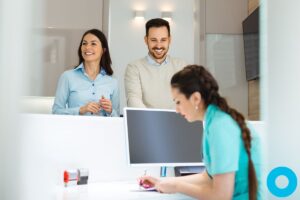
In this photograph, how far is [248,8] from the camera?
14.5ft

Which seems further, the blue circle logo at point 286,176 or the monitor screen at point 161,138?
the monitor screen at point 161,138

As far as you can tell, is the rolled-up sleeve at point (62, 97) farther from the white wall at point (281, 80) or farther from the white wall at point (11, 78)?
the white wall at point (11, 78)

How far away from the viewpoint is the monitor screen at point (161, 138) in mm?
1760

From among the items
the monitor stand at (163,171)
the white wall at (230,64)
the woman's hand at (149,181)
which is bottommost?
the monitor stand at (163,171)

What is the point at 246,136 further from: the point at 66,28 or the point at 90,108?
the point at 66,28

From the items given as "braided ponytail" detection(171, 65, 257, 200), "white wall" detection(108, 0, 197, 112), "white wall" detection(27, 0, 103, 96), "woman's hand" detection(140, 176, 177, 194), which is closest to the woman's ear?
"braided ponytail" detection(171, 65, 257, 200)

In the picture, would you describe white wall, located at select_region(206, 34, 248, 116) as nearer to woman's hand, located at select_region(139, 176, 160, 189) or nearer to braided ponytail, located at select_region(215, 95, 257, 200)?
woman's hand, located at select_region(139, 176, 160, 189)

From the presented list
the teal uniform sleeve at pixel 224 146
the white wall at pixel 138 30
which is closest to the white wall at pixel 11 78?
the teal uniform sleeve at pixel 224 146

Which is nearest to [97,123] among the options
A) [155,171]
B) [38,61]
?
[155,171]

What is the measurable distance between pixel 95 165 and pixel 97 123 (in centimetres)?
19

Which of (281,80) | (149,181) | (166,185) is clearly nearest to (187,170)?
(149,181)

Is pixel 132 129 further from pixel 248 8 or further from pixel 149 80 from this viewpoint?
pixel 248 8

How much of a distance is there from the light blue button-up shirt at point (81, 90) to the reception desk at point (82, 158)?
12.8 inches

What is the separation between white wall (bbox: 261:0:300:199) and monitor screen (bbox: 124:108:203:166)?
87 cm
